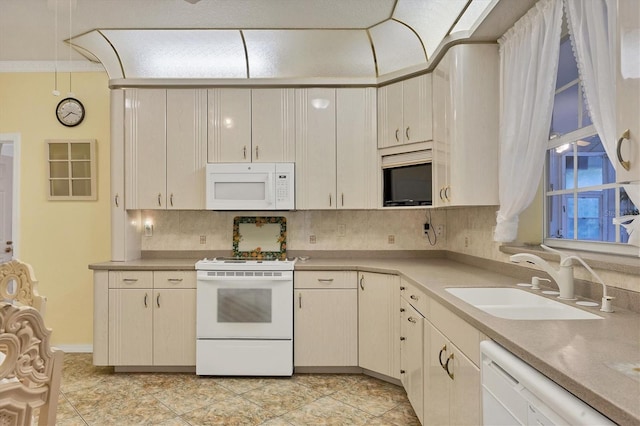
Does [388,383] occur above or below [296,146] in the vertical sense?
below

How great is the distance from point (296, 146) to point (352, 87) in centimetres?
69

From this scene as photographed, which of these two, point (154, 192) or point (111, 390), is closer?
point (111, 390)

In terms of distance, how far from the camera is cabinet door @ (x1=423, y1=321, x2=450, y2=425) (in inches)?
68.0

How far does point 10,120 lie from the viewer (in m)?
3.65

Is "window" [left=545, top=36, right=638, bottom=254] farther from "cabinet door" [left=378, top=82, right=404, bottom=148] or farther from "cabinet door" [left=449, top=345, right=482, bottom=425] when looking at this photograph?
"cabinet door" [left=378, top=82, right=404, bottom=148]

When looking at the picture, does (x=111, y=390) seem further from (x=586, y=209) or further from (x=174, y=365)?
(x=586, y=209)

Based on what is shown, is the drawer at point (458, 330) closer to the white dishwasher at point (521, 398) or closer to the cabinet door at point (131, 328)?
the white dishwasher at point (521, 398)

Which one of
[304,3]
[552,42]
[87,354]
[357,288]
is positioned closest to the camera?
[552,42]

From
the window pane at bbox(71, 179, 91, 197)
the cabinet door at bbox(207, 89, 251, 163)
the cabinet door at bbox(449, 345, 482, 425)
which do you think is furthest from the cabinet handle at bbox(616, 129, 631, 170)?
the window pane at bbox(71, 179, 91, 197)

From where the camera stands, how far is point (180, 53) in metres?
3.35

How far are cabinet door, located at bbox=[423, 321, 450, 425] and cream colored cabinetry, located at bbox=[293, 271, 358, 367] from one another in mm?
1016

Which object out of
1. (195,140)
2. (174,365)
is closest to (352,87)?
(195,140)

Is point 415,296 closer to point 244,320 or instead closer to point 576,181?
point 576,181

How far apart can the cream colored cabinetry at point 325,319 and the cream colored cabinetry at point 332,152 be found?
65 centimetres
